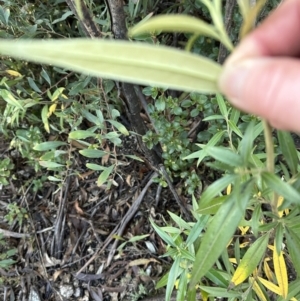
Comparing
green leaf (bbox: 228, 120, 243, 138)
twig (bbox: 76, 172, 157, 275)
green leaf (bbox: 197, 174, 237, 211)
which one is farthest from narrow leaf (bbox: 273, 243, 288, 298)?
twig (bbox: 76, 172, 157, 275)

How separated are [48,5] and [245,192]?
124cm

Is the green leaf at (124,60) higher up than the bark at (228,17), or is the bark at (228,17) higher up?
the green leaf at (124,60)

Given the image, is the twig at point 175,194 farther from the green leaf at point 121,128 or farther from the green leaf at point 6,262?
the green leaf at point 6,262

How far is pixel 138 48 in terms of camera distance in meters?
0.47

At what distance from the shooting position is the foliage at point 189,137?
1.55 feet

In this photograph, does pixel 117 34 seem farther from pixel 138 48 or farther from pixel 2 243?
pixel 2 243

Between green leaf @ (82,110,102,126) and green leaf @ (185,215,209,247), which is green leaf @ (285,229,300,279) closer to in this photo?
green leaf @ (185,215,209,247)

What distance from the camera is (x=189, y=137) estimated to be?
1622 millimetres

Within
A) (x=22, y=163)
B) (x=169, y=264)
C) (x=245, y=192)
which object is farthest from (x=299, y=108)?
(x=22, y=163)

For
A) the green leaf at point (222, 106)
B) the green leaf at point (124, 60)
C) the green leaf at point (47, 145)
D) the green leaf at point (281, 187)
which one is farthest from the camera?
the green leaf at point (47, 145)

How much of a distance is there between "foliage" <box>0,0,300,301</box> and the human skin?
2 centimetres

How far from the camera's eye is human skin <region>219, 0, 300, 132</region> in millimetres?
497

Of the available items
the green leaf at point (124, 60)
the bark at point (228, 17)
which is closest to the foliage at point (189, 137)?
the green leaf at point (124, 60)

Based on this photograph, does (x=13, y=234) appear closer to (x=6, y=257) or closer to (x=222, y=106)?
(x=6, y=257)
